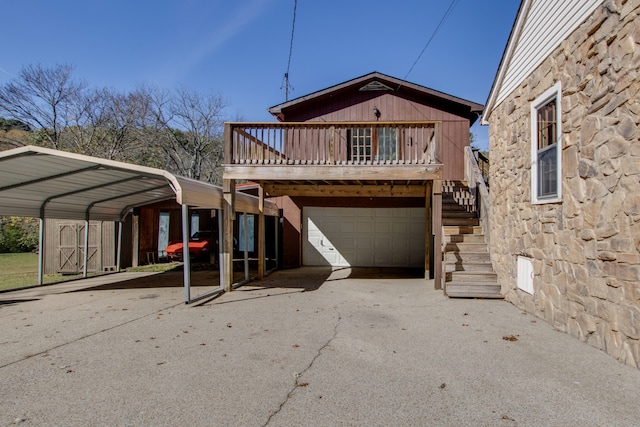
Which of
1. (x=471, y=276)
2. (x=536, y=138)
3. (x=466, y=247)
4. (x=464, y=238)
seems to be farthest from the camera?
(x=464, y=238)

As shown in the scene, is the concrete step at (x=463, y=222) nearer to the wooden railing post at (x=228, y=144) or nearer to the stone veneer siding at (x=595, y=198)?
the stone veneer siding at (x=595, y=198)

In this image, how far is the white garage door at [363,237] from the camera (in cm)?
1281

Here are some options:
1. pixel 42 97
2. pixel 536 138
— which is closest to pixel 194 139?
pixel 42 97

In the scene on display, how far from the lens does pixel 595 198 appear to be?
4.46 m

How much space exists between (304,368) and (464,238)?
6.14 metres

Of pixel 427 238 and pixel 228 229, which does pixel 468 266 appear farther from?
pixel 228 229

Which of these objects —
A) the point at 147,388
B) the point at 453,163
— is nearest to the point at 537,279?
the point at 147,388

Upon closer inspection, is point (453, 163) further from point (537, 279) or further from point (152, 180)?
point (152, 180)

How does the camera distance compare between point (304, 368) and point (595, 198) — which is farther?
point (595, 198)

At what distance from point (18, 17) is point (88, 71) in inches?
166

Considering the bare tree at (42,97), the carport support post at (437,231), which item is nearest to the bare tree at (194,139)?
the bare tree at (42,97)

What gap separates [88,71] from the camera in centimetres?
1980

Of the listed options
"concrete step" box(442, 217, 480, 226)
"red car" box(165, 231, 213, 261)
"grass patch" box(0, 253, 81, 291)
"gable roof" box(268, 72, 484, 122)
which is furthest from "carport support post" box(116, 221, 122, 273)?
"concrete step" box(442, 217, 480, 226)

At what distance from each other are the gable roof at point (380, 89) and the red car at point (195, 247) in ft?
19.1
